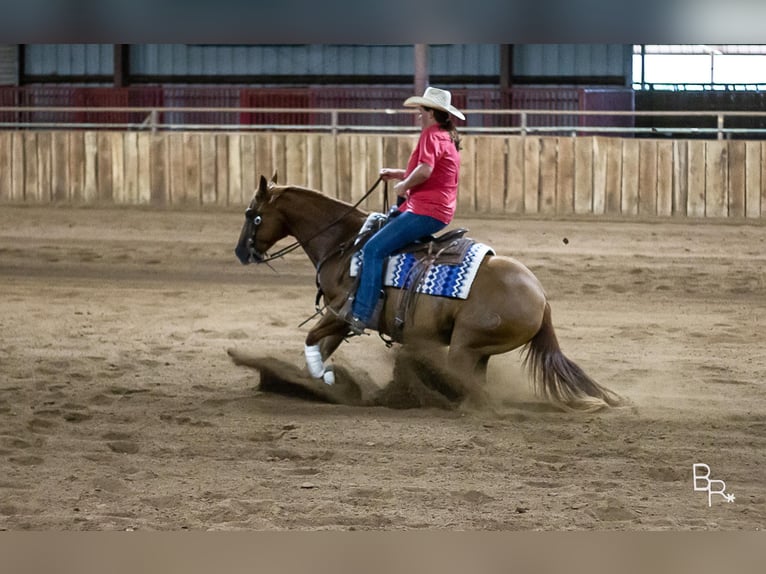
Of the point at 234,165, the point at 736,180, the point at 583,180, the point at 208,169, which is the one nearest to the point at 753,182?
the point at 736,180

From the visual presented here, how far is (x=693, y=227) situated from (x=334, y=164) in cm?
539

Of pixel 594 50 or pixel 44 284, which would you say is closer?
pixel 44 284

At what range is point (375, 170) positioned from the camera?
52.2 ft

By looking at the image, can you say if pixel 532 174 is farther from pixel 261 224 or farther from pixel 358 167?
pixel 261 224

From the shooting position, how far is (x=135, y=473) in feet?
15.8

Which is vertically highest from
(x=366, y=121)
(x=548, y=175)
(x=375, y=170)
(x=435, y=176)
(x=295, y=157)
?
(x=366, y=121)

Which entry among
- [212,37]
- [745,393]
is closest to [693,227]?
[745,393]

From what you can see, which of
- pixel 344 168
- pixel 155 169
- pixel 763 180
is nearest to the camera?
pixel 763 180

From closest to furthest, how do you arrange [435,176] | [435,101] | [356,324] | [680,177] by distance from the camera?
1. [435,101]
2. [435,176]
3. [356,324]
4. [680,177]

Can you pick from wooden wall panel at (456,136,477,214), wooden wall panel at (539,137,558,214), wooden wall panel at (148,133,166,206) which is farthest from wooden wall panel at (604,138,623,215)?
wooden wall panel at (148,133,166,206)

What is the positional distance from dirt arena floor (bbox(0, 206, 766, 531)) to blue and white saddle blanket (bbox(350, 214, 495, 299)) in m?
0.72

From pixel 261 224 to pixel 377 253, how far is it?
989 mm

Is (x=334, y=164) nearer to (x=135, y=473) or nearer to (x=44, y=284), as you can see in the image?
(x=44, y=284)

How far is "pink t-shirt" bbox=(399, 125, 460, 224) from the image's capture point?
19.5 ft
